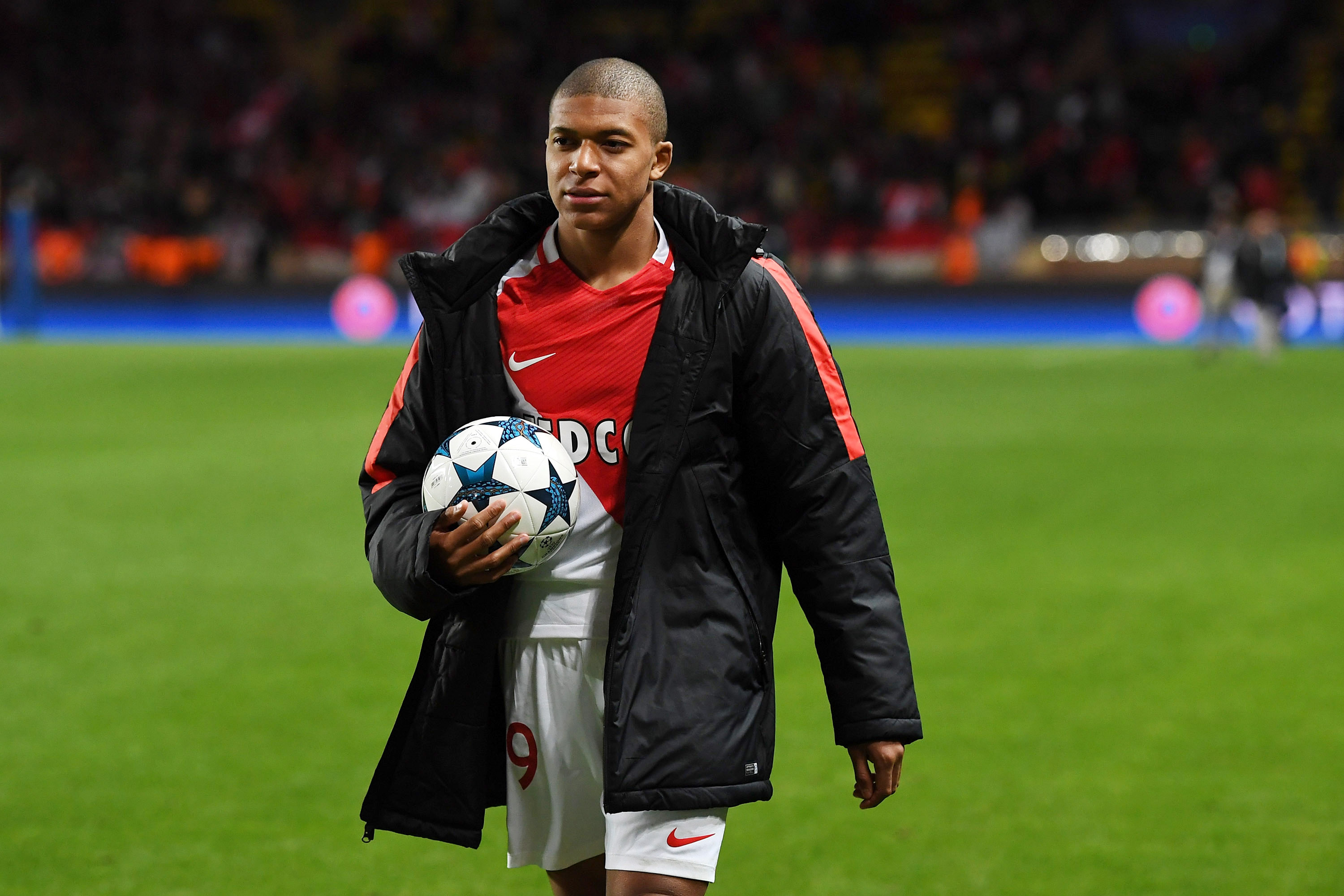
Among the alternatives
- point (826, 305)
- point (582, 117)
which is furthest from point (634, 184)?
point (826, 305)

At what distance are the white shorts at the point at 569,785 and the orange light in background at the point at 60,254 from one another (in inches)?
1195

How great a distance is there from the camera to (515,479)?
290 cm

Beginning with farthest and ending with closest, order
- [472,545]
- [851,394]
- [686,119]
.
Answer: [686,119], [851,394], [472,545]

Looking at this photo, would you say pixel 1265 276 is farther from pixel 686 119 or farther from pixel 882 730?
pixel 882 730

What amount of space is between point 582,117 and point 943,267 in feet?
83.1

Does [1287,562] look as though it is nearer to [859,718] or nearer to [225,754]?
[225,754]

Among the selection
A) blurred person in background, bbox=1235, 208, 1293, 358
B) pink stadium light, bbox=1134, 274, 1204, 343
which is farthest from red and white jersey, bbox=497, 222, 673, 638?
pink stadium light, bbox=1134, 274, 1204, 343

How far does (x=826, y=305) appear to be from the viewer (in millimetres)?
27172

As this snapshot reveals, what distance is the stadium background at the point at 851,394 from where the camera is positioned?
17.3 feet

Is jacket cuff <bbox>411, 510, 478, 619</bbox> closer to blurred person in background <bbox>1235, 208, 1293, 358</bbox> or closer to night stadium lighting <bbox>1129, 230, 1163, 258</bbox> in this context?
blurred person in background <bbox>1235, 208, 1293, 358</bbox>

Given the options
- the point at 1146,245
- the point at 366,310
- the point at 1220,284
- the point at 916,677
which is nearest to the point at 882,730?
the point at 916,677

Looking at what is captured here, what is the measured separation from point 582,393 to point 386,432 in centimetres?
40

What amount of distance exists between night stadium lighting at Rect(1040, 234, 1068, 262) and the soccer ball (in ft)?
83.4

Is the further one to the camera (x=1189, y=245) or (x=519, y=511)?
(x=1189, y=245)
